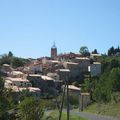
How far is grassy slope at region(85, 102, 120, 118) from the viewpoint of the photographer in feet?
222

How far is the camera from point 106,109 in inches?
2889

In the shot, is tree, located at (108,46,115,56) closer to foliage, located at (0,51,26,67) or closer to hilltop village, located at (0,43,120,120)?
hilltop village, located at (0,43,120,120)

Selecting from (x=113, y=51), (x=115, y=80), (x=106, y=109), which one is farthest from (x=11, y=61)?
(x=106, y=109)

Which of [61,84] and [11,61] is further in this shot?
[11,61]

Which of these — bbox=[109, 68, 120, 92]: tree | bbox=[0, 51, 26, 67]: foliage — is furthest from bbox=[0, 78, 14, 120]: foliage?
bbox=[0, 51, 26, 67]: foliage

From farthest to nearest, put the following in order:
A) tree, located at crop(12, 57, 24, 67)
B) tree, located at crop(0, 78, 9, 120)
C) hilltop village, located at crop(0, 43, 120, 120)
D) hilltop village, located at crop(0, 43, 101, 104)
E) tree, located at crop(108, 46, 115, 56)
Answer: tree, located at crop(108, 46, 115, 56) → tree, located at crop(12, 57, 24, 67) → hilltop village, located at crop(0, 43, 101, 104) → hilltop village, located at crop(0, 43, 120, 120) → tree, located at crop(0, 78, 9, 120)

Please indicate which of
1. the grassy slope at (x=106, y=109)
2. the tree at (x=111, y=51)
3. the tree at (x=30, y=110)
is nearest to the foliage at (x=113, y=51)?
the tree at (x=111, y=51)

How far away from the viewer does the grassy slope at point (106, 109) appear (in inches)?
2668

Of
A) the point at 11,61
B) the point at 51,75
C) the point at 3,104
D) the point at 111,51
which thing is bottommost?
the point at 3,104

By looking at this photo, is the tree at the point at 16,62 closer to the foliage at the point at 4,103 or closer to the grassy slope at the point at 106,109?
the grassy slope at the point at 106,109

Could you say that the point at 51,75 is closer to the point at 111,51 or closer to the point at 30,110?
the point at 111,51

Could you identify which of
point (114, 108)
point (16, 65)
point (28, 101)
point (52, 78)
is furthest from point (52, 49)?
point (28, 101)

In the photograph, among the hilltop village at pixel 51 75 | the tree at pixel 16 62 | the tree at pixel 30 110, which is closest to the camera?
the tree at pixel 30 110

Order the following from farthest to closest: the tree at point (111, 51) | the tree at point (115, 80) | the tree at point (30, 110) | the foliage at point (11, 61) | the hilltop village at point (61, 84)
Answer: the tree at point (111, 51)
the foliage at point (11, 61)
the tree at point (115, 80)
the hilltop village at point (61, 84)
the tree at point (30, 110)
